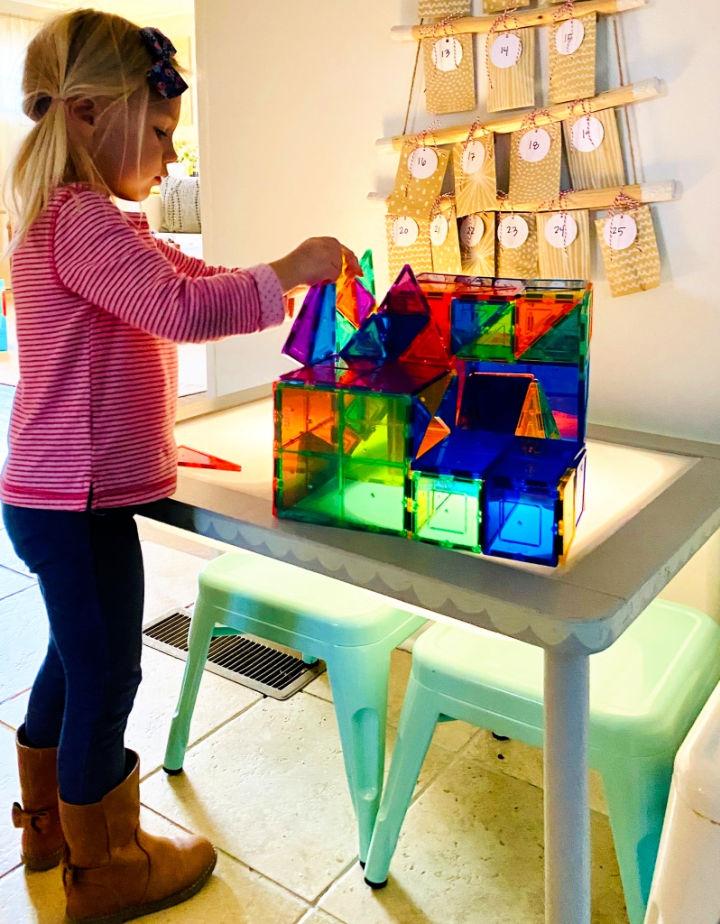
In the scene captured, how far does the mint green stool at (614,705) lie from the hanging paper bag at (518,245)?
0.57 m

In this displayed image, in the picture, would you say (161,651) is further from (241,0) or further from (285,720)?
(241,0)

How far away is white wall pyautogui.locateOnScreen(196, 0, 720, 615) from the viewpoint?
4.19 feet

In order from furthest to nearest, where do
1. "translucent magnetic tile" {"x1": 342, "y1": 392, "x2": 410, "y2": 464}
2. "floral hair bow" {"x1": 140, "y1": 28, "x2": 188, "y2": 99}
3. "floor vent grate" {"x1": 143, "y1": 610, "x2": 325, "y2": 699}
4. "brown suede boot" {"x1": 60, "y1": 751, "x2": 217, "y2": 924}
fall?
"floor vent grate" {"x1": 143, "y1": 610, "x2": 325, "y2": 699}, "brown suede boot" {"x1": 60, "y1": 751, "x2": 217, "y2": 924}, "floral hair bow" {"x1": 140, "y1": 28, "x2": 188, "y2": 99}, "translucent magnetic tile" {"x1": 342, "y1": 392, "x2": 410, "y2": 464}

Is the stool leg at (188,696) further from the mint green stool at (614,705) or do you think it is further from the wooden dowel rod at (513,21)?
the wooden dowel rod at (513,21)

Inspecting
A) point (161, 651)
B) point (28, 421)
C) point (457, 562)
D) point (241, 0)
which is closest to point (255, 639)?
point (161, 651)

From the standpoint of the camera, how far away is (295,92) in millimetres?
1706

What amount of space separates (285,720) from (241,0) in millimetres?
1391

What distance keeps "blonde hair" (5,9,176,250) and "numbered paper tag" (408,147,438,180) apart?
1.93ft

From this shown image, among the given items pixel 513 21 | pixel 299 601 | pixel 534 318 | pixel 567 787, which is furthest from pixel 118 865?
pixel 513 21

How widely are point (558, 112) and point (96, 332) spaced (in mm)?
787

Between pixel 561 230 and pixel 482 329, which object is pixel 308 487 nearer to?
pixel 482 329

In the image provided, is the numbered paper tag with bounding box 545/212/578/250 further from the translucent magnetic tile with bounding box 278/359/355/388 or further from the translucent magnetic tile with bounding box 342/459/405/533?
the translucent magnetic tile with bounding box 342/459/405/533

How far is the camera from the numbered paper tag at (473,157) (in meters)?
1.43

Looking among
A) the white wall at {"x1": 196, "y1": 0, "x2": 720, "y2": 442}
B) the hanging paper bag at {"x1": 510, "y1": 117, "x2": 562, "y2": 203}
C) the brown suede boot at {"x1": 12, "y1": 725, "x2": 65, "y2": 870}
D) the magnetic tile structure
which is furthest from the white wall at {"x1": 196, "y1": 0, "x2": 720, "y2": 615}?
the brown suede boot at {"x1": 12, "y1": 725, "x2": 65, "y2": 870}
